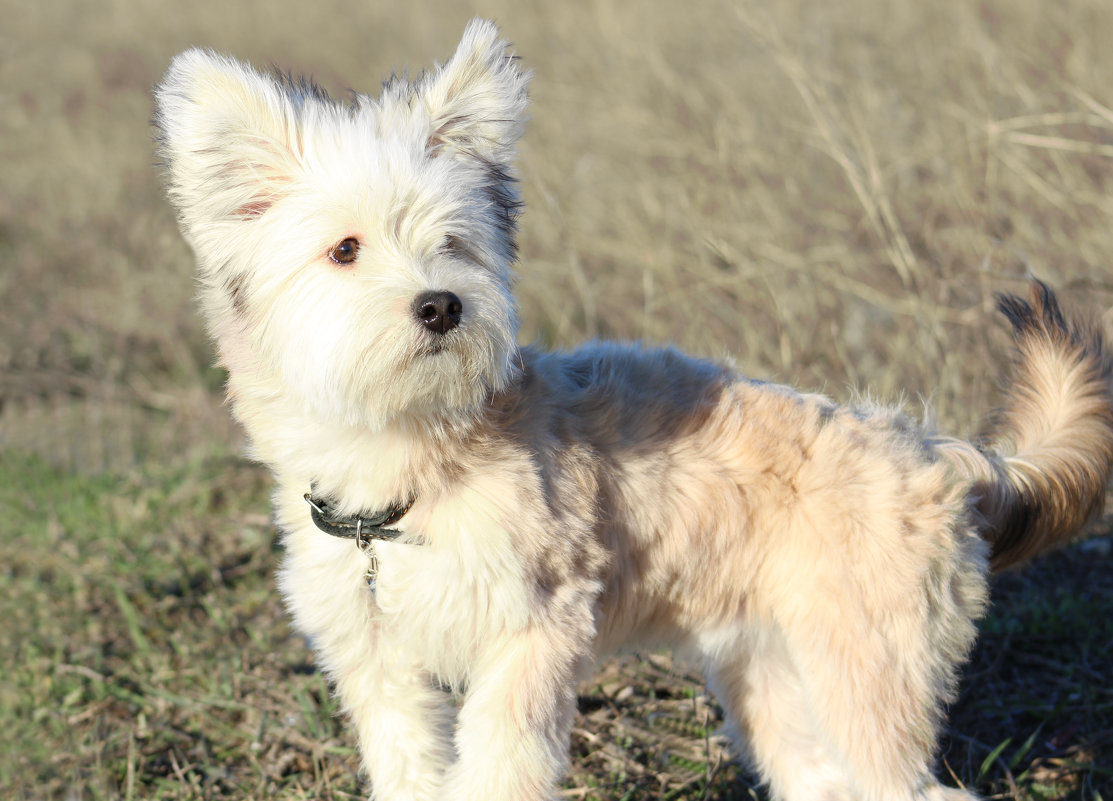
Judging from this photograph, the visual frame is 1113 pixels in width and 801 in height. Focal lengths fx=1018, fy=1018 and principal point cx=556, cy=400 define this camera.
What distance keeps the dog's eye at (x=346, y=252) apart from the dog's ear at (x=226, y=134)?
28 cm

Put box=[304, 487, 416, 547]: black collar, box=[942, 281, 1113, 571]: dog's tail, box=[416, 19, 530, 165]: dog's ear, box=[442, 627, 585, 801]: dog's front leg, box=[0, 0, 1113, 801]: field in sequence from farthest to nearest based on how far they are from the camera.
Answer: box=[0, 0, 1113, 801]: field
box=[942, 281, 1113, 571]: dog's tail
box=[416, 19, 530, 165]: dog's ear
box=[304, 487, 416, 547]: black collar
box=[442, 627, 585, 801]: dog's front leg

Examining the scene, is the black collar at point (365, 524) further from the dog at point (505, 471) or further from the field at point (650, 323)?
the field at point (650, 323)

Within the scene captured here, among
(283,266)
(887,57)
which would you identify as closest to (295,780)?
(283,266)

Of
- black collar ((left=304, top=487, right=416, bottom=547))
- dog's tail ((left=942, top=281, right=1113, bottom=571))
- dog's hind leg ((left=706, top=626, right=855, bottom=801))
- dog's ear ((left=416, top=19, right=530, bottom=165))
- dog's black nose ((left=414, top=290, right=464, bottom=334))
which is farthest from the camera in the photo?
dog's hind leg ((left=706, top=626, right=855, bottom=801))

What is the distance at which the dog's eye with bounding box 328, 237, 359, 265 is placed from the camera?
8.97 ft

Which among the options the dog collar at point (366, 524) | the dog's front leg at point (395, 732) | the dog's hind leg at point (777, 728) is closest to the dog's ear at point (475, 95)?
the dog collar at point (366, 524)

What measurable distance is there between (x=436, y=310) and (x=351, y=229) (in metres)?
0.36

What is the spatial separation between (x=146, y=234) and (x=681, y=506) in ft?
30.7

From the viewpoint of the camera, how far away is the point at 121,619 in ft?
15.9

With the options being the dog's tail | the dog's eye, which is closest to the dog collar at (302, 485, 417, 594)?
the dog's eye

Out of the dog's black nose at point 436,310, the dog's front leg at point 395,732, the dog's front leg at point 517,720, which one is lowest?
the dog's front leg at point 395,732

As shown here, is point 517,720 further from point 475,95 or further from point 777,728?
point 475,95

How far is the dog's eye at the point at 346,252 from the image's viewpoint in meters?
2.73

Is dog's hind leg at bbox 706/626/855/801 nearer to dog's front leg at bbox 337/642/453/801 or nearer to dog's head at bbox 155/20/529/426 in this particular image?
dog's front leg at bbox 337/642/453/801
